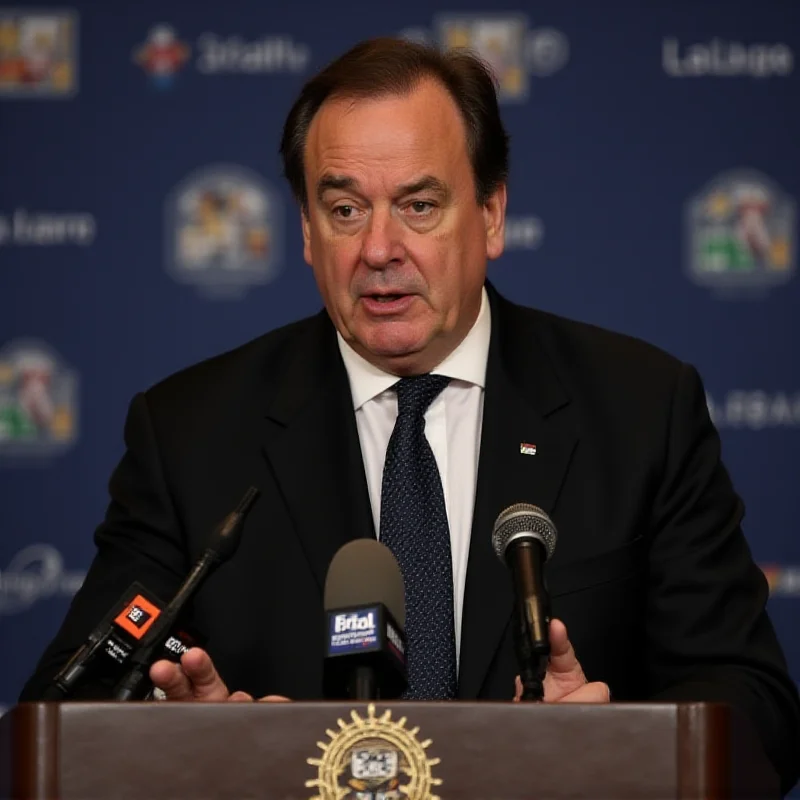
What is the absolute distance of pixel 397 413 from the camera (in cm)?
286

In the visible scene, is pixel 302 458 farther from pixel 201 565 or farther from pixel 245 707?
pixel 245 707

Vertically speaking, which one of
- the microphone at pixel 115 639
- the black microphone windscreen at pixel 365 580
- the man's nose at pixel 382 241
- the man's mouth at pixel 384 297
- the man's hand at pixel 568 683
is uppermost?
the man's nose at pixel 382 241

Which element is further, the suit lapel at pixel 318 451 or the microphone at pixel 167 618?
the suit lapel at pixel 318 451

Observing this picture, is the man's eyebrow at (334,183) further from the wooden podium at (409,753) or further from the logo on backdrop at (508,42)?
the logo on backdrop at (508,42)

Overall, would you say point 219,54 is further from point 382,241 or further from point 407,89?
point 382,241

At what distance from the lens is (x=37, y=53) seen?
4137 millimetres

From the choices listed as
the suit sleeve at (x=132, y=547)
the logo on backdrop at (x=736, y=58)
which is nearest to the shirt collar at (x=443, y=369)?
the suit sleeve at (x=132, y=547)

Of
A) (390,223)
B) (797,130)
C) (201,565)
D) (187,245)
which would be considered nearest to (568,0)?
(797,130)

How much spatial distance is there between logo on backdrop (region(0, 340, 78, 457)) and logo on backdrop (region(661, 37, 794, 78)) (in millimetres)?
1811

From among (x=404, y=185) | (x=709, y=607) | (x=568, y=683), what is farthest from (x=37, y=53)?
(x=568, y=683)

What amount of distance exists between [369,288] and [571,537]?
1.79ft

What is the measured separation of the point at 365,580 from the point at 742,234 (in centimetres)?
260

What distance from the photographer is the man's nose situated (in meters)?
2.65

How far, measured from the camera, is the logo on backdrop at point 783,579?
13.1 ft
